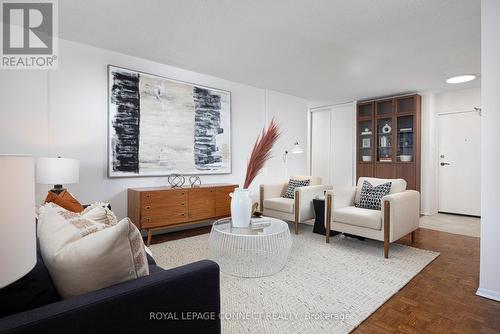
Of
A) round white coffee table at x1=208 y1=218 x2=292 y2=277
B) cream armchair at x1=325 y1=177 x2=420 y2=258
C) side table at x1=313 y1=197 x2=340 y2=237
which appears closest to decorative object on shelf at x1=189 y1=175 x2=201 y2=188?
round white coffee table at x1=208 y1=218 x2=292 y2=277

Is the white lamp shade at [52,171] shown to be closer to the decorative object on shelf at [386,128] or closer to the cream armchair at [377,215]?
the cream armchair at [377,215]

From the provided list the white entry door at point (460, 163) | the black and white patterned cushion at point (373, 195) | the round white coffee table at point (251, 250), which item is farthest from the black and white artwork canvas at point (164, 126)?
the white entry door at point (460, 163)

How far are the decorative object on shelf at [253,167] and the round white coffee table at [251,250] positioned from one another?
6.8 inches

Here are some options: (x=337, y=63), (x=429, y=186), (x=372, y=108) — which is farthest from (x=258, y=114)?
(x=429, y=186)

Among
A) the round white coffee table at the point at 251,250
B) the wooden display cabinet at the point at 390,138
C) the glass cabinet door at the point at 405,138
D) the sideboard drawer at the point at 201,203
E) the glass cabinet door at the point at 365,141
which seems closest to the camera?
the round white coffee table at the point at 251,250

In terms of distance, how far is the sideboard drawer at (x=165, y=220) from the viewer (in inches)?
124

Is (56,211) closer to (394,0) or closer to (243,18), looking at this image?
(243,18)

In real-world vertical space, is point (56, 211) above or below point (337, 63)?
below

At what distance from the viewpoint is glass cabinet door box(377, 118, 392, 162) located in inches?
215

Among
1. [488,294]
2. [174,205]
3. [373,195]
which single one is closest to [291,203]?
[373,195]

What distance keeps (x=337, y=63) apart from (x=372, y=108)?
2389 millimetres

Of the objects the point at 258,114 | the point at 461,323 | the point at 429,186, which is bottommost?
the point at 461,323

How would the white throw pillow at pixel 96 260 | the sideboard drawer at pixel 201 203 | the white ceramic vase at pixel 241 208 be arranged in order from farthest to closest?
the sideboard drawer at pixel 201 203
the white ceramic vase at pixel 241 208
the white throw pillow at pixel 96 260

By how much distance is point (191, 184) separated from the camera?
3754mm
